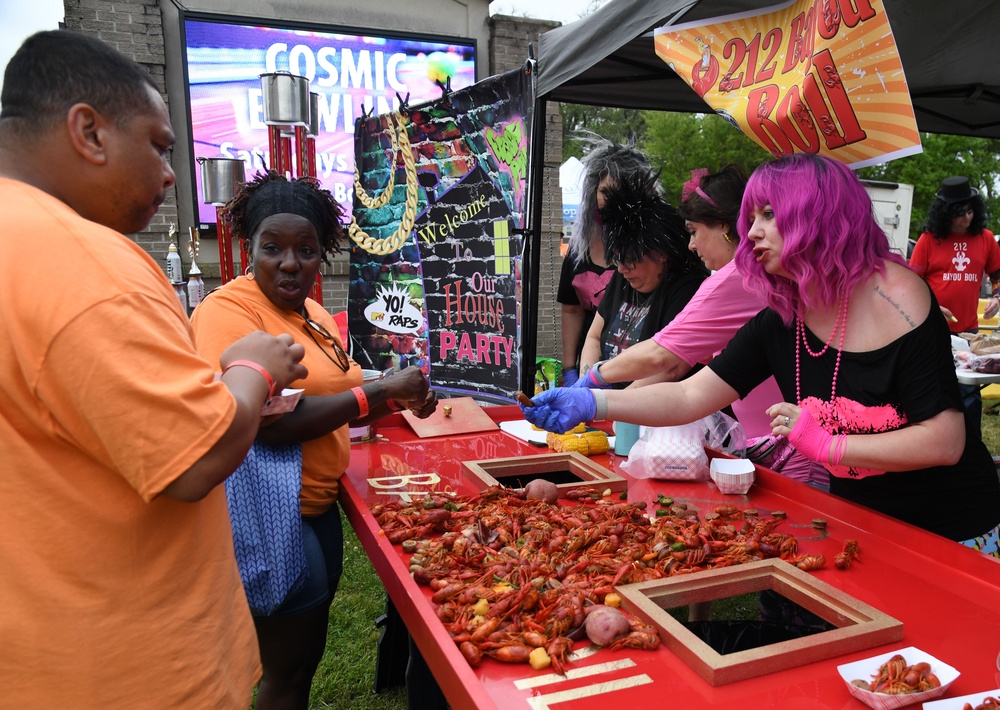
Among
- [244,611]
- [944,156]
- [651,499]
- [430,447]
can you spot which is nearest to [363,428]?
[430,447]

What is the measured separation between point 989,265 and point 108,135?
7.68m

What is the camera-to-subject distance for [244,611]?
1498 millimetres

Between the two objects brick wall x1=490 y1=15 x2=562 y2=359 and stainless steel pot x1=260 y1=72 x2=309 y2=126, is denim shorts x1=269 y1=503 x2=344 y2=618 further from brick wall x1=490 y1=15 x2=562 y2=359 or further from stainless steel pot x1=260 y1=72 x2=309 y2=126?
brick wall x1=490 y1=15 x2=562 y2=359

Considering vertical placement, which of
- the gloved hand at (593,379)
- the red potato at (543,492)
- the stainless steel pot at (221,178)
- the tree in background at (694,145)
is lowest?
the red potato at (543,492)

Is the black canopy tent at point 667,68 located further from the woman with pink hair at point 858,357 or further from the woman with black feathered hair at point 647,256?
the woman with pink hair at point 858,357

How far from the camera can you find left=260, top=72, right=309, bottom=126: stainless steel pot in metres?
4.09

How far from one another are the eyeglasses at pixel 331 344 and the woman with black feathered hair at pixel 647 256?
57.1 inches

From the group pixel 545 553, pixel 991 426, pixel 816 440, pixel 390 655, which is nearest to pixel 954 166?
pixel 991 426

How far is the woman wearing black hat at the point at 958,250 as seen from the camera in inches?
253

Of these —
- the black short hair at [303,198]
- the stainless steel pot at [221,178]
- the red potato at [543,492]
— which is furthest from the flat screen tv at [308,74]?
the red potato at [543,492]

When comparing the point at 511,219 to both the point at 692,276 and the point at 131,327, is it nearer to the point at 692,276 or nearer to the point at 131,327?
the point at 692,276

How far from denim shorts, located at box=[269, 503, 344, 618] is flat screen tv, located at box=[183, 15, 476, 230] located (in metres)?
5.48

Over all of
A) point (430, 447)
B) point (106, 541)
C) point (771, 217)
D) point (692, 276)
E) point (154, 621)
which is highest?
point (771, 217)

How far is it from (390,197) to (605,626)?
4.36m
